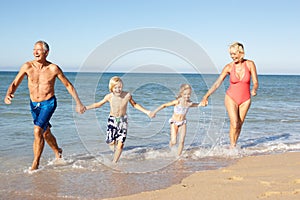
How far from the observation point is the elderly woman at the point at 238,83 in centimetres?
718

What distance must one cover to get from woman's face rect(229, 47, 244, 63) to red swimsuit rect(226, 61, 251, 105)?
15cm

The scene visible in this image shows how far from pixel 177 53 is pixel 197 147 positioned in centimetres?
256

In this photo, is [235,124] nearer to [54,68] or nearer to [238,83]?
[238,83]

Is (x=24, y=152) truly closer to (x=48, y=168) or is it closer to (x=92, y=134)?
(x=48, y=168)

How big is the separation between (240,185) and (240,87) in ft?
→ 9.62

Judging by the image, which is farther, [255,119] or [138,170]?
[255,119]

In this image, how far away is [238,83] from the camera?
727 centimetres

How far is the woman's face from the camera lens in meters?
7.14

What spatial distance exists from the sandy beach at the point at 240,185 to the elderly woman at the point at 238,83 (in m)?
1.52

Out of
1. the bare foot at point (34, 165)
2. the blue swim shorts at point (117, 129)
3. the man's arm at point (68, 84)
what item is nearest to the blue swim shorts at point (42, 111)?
the man's arm at point (68, 84)

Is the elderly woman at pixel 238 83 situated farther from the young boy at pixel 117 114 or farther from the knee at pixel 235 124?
the young boy at pixel 117 114

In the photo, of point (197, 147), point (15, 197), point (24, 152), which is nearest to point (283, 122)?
point (197, 147)

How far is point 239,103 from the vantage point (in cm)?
→ 737

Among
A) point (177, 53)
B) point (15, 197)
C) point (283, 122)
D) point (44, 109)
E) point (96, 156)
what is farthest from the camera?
point (283, 122)
